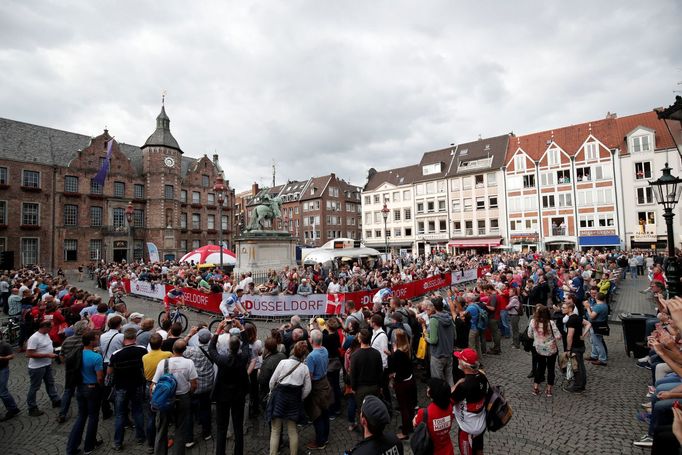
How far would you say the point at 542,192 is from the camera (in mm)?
38062

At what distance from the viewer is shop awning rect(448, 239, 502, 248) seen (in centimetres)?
4034

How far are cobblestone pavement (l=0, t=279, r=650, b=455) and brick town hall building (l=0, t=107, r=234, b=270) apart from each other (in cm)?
3322

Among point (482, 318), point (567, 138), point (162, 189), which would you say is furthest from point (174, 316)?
point (567, 138)

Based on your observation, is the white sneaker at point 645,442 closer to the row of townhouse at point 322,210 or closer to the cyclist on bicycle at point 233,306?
the cyclist on bicycle at point 233,306

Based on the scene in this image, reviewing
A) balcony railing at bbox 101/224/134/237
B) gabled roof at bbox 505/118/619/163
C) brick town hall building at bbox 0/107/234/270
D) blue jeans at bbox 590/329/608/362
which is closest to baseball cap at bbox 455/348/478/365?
blue jeans at bbox 590/329/608/362

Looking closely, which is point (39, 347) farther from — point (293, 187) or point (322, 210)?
point (293, 187)

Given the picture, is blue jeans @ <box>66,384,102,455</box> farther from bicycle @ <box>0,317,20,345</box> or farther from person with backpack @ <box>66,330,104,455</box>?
bicycle @ <box>0,317,20,345</box>

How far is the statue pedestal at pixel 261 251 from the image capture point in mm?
19891

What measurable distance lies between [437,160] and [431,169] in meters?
1.77

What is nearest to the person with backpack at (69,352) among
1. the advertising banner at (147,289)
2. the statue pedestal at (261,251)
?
the advertising banner at (147,289)

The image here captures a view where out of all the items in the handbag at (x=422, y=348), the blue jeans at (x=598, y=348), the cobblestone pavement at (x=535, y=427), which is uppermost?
the handbag at (x=422, y=348)

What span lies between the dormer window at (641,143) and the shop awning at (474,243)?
50.4 ft

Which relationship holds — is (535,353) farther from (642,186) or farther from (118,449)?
(642,186)

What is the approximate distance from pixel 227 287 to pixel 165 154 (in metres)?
35.7
